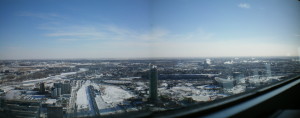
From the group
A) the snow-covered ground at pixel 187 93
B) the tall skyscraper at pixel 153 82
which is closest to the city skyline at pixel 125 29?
the tall skyscraper at pixel 153 82

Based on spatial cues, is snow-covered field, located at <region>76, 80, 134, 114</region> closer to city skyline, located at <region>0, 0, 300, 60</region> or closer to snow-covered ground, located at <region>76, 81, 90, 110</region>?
snow-covered ground, located at <region>76, 81, 90, 110</region>

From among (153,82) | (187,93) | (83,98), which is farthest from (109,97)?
(187,93)

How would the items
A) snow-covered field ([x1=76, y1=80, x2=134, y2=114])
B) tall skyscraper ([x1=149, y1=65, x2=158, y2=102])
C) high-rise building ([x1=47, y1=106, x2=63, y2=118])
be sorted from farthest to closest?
tall skyscraper ([x1=149, y1=65, x2=158, y2=102]), snow-covered field ([x1=76, y1=80, x2=134, y2=114]), high-rise building ([x1=47, y1=106, x2=63, y2=118])

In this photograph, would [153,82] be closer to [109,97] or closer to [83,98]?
[109,97]

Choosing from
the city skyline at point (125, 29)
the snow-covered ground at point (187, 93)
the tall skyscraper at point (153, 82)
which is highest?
the city skyline at point (125, 29)

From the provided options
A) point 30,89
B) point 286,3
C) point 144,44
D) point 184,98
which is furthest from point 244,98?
point 286,3

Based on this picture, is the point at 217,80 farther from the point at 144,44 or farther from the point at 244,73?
the point at 144,44

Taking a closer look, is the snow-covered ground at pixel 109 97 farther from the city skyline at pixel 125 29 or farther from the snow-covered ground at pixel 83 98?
the city skyline at pixel 125 29

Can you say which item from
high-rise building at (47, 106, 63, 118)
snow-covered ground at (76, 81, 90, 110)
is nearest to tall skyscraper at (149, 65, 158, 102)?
snow-covered ground at (76, 81, 90, 110)
